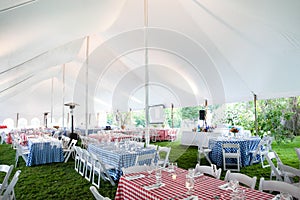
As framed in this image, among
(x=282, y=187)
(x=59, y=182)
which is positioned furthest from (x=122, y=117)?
(x=282, y=187)

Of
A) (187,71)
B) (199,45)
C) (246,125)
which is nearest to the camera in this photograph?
(199,45)

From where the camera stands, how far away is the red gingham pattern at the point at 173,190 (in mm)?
1979

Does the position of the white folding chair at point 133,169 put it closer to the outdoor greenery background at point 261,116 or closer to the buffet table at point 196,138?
the buffet table at point 196,138

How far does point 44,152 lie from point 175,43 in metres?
5.76

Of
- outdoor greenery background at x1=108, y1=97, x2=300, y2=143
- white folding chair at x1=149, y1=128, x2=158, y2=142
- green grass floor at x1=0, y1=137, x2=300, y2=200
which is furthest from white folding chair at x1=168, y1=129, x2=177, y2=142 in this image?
green grass floor at x1=0, y1=137, x2=300, y2=200

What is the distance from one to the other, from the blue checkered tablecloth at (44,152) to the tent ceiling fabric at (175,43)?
2.53 metres

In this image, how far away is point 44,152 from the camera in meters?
6.52

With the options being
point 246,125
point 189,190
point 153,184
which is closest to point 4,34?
point 153,184

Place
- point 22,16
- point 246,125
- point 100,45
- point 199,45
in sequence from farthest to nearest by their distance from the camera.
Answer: point 246,125 → point 100,45 → point 199,45 → point 22,16

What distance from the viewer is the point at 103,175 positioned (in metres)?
4.62

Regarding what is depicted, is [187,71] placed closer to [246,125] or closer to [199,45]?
[199,45]

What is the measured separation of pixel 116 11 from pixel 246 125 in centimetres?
1004

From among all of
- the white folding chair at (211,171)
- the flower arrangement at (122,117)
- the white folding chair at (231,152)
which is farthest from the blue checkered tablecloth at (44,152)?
the flower arrangement at (122,117)

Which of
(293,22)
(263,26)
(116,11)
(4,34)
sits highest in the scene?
(116,11)
